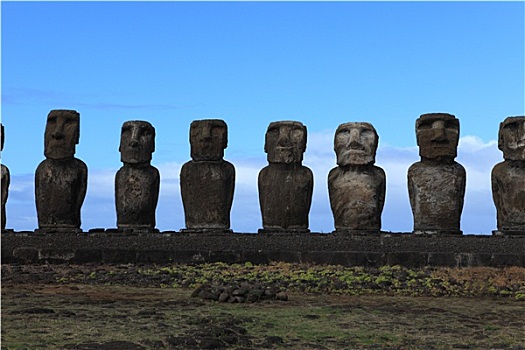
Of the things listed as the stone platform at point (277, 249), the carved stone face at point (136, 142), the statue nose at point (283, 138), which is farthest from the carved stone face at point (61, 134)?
the statue nose at point (283, 138)

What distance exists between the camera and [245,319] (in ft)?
25.0

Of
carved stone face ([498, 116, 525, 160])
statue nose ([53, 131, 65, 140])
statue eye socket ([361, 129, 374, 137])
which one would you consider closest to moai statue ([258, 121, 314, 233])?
statue eye socket ([361, 129, 374, 137])

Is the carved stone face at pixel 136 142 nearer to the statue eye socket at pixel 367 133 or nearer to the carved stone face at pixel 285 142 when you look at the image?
the carved stone face at pixel 285 142

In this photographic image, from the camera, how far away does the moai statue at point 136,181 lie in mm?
16141

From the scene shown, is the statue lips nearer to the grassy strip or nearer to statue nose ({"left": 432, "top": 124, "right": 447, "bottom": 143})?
statue nose ({"left": 432, "top": 124, "right": 447, "bottom": 143})

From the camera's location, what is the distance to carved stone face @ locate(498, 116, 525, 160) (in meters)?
15.3

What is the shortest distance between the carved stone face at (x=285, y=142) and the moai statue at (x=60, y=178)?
3.78 meters

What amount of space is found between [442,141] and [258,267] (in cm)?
470

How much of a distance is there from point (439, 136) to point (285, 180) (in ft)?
9.79

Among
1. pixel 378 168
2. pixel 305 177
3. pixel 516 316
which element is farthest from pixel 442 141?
pixel 516 316

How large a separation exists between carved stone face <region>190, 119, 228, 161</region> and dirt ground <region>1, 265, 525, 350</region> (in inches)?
211

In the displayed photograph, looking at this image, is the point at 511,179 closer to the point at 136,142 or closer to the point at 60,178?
the point at 136,142

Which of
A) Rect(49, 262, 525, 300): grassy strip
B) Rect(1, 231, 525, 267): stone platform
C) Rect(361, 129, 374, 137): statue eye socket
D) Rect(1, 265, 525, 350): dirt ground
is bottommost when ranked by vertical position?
Rect(1, 265, 525, 350): dirt ground

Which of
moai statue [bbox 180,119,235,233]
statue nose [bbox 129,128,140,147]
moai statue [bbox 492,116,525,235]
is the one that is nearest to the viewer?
moai statue [bbox 492,116,525,235]
